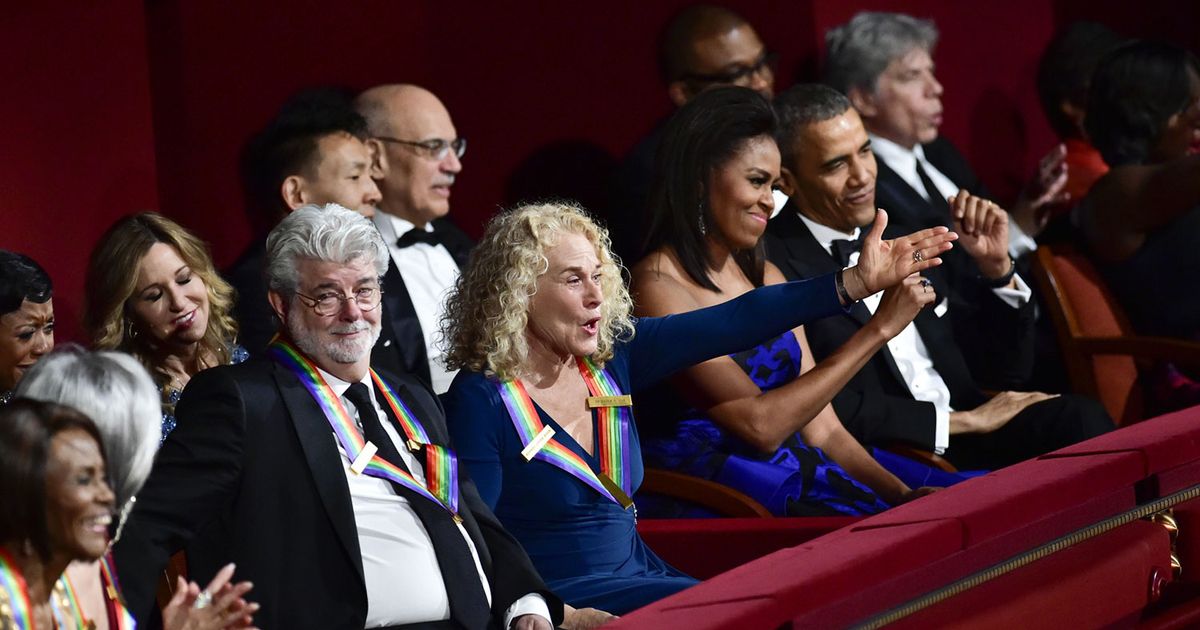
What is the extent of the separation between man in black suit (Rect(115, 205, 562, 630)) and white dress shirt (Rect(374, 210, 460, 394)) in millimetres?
1500

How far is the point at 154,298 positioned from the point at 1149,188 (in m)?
2.88

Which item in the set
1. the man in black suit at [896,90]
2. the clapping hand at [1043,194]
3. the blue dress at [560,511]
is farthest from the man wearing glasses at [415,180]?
the clapping hand at [1043,194]

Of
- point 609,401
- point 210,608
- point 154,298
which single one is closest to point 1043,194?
point 609,401

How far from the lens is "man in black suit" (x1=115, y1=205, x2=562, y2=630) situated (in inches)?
97.6

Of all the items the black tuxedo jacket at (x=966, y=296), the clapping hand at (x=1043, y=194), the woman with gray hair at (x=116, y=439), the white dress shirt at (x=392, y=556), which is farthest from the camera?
the clapping hand at (x=1043, y=194)

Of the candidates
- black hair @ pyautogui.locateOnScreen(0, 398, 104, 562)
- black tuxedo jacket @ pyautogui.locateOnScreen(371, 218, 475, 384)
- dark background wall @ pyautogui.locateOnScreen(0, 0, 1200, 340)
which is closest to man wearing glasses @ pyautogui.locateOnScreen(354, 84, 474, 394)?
black tuxedo jacket @ pyautogui.locateOnScreen(371, 218, 475, 384)

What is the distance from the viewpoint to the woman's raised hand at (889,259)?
125 inches

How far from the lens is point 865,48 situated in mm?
5312

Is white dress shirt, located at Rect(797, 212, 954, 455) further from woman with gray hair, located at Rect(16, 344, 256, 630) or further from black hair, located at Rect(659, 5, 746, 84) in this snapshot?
woman with gray hair, located at Rect(16, 344, 256, 630)

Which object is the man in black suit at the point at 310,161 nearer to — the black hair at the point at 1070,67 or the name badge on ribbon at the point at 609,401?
the name badge on ribbon at the point at 609,401

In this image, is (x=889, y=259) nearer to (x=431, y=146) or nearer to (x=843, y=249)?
(x=843, y=249)

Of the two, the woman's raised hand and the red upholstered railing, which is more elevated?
the woman's raised hand

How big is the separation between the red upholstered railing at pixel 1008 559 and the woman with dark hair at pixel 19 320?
50.8 inches

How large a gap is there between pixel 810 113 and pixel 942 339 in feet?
2.24
